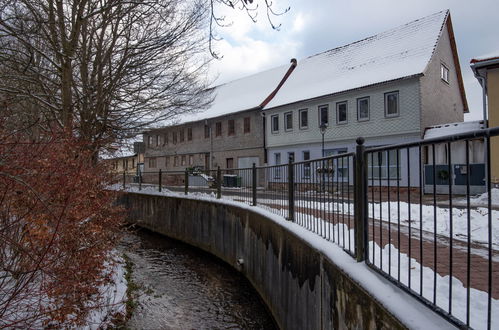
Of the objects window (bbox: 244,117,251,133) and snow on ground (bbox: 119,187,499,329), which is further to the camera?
window (bbox: 244,117,251,133)

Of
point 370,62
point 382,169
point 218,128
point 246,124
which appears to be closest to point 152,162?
point 218,128

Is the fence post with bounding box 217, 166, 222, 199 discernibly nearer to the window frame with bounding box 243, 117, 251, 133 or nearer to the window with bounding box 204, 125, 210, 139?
the window frame with bounding box 243, 117, 251, 133

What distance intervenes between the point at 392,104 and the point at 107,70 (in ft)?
46.3

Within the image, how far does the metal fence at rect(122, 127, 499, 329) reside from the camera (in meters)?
2.20

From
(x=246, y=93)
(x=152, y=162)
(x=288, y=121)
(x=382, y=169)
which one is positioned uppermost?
(x=246, y=93)

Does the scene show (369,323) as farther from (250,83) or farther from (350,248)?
(250,83)

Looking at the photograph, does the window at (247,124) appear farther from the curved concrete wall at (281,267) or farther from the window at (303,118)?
the curved concrete wall at (281,267)

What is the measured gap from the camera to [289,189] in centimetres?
624

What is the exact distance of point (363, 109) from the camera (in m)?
19.8

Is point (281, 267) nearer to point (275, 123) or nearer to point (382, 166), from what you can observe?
point (382, 166)

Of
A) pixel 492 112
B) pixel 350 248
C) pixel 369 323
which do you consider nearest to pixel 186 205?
pixel 350 248

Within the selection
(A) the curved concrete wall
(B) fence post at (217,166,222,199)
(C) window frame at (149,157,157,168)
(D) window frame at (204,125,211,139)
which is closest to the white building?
(D) window frame at (204,125,211,139)

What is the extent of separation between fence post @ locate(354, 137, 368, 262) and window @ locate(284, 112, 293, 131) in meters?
20.6

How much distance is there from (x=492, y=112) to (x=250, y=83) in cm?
2073
